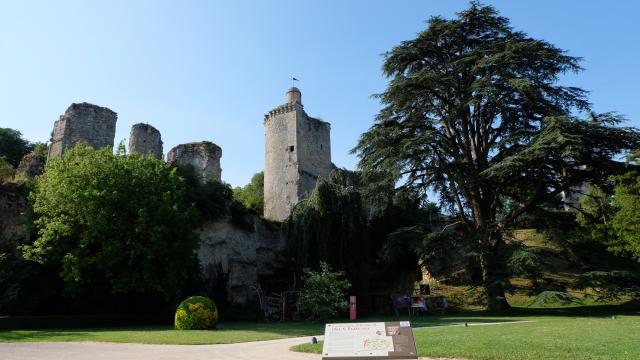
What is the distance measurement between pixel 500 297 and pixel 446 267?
222 centimetres

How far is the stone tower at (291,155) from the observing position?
3064cm

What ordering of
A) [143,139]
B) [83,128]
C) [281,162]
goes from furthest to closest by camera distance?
[281,162] < [143,139] < [83,128]

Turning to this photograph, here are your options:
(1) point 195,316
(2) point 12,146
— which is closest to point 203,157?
(1) point 195,316

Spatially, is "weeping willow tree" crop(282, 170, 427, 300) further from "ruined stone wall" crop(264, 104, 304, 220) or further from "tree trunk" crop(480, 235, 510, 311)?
"ruined stone wall" crop(264, 104, 304, 220)

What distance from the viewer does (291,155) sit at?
31188 mm

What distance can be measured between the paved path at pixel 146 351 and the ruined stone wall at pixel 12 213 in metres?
9.50

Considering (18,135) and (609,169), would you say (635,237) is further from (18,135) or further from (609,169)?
(18,135)

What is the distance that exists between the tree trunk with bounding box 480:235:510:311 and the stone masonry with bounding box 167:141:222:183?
1454 centimetres

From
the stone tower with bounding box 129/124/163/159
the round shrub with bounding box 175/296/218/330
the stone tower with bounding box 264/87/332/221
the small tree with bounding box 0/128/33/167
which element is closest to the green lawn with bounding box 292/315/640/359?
the round shrub with bounding box 175/296/218/330

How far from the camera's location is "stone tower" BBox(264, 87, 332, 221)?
3064 centimetres

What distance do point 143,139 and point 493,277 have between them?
63.4 feet

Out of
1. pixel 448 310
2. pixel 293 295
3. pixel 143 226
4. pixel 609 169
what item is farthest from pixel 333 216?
pixel 609 169

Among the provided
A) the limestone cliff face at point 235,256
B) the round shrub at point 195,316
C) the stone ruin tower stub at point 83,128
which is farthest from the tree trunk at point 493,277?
the stone ruin tower stub at point 83,128

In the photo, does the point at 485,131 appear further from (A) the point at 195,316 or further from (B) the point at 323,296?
(A) the point at 195,316
